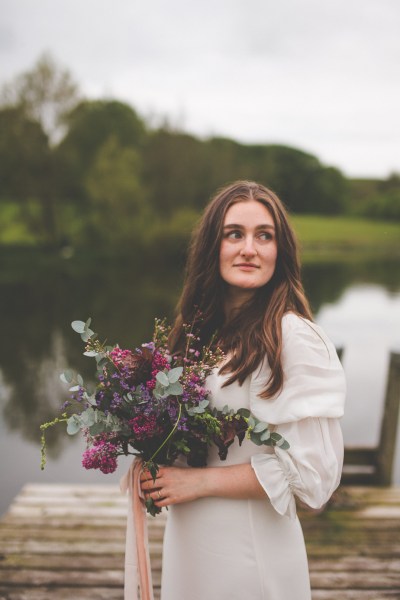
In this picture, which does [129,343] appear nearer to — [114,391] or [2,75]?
[114,391]

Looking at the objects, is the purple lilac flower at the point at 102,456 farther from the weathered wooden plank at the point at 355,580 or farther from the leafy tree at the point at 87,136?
the leafy tree at the point at 87,136

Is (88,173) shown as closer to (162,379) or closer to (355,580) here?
(355,580)

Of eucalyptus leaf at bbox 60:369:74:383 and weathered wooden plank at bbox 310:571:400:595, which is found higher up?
eucalyptus leaf at bbox 60:369:74:383

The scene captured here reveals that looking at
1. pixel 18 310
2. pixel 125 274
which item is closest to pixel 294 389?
pixel 18 310

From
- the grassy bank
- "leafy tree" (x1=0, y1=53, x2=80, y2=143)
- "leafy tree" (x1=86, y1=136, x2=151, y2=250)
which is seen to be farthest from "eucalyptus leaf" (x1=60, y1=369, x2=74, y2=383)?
"leafy tree" (x1=0, y1=53, x2=80, y2=143)

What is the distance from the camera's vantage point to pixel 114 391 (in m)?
1.60

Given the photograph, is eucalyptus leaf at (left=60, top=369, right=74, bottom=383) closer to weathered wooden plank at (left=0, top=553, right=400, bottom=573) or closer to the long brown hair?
the long brown hair

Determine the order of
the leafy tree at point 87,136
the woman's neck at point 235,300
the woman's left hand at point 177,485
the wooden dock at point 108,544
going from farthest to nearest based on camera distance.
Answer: the leafy tree at point 87,136 < the wooden dock at point 108,544 < the woman's neck at point 235,300 < the woman's left hand at point 177,485

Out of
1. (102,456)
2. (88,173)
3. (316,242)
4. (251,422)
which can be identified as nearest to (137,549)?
(102,456)

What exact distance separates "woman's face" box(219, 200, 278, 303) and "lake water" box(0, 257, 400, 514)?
7.56 ft

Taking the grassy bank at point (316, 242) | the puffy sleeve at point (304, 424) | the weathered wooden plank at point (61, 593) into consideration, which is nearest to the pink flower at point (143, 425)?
the puffy sleeve at point (304, 424)

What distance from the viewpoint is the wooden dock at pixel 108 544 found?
3.08m

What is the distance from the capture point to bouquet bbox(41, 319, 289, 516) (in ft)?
5.08

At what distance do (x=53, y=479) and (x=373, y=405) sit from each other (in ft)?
16.1
